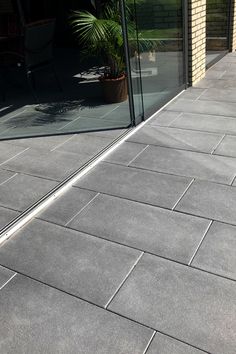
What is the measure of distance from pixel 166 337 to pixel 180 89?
166 inches

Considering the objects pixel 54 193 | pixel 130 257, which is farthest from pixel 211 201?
pixel 54 193

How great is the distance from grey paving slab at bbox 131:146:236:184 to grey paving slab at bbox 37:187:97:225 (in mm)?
629

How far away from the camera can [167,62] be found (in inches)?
200

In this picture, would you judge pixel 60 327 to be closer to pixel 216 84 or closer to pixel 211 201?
pixel 211 201

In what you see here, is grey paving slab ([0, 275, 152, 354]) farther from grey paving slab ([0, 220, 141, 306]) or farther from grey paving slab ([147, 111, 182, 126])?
grey paving slab ([147, 111, 182, 126])

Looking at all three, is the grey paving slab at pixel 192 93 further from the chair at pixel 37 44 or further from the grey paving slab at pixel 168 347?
the grey paving slab at pixel 168 347

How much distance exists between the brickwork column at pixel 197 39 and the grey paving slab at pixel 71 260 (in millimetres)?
3749

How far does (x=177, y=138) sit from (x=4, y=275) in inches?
92.6

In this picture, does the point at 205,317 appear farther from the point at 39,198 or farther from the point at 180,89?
the point at 180,89

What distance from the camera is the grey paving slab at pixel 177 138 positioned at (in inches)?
153

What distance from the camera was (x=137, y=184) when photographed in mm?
3287

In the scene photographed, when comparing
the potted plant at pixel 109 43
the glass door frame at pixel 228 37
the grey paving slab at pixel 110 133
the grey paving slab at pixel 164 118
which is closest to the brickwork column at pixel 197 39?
the glass door frame at pixel 228 37

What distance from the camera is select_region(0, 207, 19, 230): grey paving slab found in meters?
2.95

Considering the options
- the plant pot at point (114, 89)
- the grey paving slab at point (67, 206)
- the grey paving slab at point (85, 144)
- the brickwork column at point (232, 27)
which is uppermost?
the brickwork column at point (232, 27)
